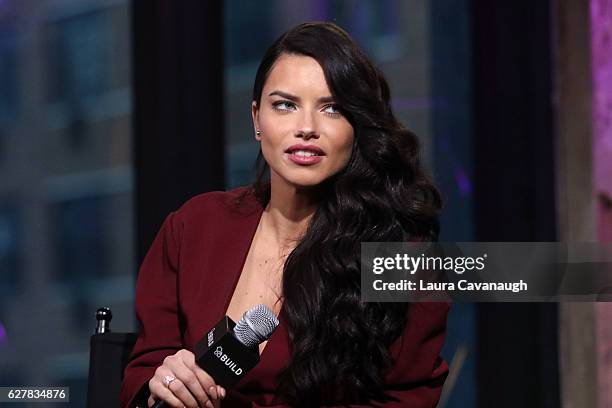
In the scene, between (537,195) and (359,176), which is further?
(537,195)

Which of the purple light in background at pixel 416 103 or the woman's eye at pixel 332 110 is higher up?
the purple light in background at pixel 416 103

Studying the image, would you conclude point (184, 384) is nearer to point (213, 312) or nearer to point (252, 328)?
point (252, 328)

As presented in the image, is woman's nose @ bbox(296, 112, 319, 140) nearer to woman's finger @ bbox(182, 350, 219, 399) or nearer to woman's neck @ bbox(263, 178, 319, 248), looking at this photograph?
woman's neck @ bbox(263, 178, 319, 248)

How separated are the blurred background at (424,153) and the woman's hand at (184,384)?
1644 millimetres

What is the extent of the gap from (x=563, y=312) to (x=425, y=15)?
1.06 m

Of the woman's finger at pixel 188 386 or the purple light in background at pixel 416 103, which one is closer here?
the woman's finger at pixel 188 386

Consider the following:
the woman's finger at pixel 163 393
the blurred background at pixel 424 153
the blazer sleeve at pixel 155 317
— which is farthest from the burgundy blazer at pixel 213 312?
the blurred background at pixel 424 153

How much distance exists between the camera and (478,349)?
11.2 ft

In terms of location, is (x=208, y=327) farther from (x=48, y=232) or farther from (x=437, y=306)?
(x=48, y=232)

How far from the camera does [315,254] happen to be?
78.0 inches

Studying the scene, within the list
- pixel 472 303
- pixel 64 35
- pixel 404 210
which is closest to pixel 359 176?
pixel 404 210

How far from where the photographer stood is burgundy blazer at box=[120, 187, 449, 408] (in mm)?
1897

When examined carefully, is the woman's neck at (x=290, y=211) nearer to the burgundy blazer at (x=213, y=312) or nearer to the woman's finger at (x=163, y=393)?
the burgundy blazer at (x=213, y=312)

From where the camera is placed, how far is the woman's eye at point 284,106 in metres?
1.98
